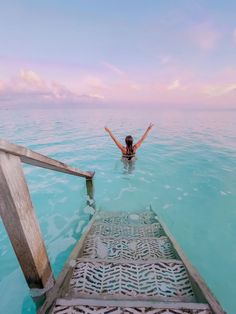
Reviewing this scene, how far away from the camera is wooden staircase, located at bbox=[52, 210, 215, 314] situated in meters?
1.99

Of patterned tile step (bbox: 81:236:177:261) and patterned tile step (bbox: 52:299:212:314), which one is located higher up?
patterned tile step (bbox: 52:299:212:314)

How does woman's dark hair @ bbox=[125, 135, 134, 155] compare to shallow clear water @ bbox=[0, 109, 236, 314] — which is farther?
woman's dark hair @ bbox=[125, 135, 134, 155]

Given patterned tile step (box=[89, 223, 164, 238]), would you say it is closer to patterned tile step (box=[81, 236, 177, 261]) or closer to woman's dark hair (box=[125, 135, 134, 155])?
patterned tile step (box=[81, 236, 177, 261])

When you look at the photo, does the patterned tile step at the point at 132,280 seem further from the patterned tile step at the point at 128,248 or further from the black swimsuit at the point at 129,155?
the black swimsuit at the point at 129,155

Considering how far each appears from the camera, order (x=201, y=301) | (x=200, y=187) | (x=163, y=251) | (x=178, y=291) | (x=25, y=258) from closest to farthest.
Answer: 1. (x=201, y=301)
2. (x=25, y=258)
3. (x=178, y=291)
4. (x=163, y=251)
5. (x=200, y=187)

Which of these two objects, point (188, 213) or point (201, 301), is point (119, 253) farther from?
point (188, 213)

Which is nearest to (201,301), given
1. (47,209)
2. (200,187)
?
(47,209)

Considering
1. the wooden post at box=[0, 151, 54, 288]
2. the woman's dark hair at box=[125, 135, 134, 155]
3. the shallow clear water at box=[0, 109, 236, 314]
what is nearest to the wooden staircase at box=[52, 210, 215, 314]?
the wooden post at box=[0, 151, 54, 288]

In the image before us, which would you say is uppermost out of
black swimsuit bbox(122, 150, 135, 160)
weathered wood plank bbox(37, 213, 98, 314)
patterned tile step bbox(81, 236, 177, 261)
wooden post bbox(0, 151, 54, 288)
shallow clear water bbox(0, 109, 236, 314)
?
wooden post bbox(0, 151, 54, 288)

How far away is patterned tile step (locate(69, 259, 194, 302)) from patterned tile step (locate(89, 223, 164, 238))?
1.49 metres

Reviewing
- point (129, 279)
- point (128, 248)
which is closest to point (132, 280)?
point (129, 279)

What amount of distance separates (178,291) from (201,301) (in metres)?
0.41

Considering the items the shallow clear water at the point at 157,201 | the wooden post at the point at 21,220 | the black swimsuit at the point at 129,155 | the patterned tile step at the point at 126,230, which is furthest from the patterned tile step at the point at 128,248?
the black swimsuit at the point at 129,155

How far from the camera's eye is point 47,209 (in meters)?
7.89
